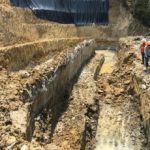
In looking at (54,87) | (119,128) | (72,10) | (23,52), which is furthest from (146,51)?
(72,10)

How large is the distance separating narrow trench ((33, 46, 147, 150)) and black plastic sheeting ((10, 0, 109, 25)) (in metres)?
20.3

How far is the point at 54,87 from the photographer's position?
26.7 meters

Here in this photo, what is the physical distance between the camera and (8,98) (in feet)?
65.6

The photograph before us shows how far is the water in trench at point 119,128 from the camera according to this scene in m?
25.8

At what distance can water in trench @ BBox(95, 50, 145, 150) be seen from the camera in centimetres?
2580

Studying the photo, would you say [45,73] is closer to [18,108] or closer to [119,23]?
[18,108]

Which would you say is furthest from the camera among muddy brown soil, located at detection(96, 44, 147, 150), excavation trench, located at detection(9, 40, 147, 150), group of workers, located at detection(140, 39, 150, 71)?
group of workers, located at detection(140, 39, 150, 71)

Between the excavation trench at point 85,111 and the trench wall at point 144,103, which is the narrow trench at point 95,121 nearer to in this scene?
the excavation trench at point 85,111

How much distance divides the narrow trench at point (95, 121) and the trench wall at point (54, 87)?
0.43 meters

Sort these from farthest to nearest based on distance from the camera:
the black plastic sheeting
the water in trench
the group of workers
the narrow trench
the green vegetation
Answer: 1. the green vegetation
2. the black plastic sheeting
3. the group of workers
4. the water in trench
5. the narrow trench

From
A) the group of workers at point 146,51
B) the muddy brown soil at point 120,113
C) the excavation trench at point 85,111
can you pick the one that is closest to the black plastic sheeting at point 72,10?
the excavation trench at point 85,111

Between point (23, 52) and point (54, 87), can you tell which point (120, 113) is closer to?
point (54, 87)

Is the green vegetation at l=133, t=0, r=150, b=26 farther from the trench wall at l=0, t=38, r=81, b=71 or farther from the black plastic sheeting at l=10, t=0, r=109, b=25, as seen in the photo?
the trench wall at l=0, t=38, r=81, b=71

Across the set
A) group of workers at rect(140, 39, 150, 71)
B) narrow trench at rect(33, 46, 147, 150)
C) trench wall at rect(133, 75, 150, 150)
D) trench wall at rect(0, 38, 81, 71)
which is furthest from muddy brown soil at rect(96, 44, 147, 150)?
trench wall at rect(0, 38, 81, 71)
